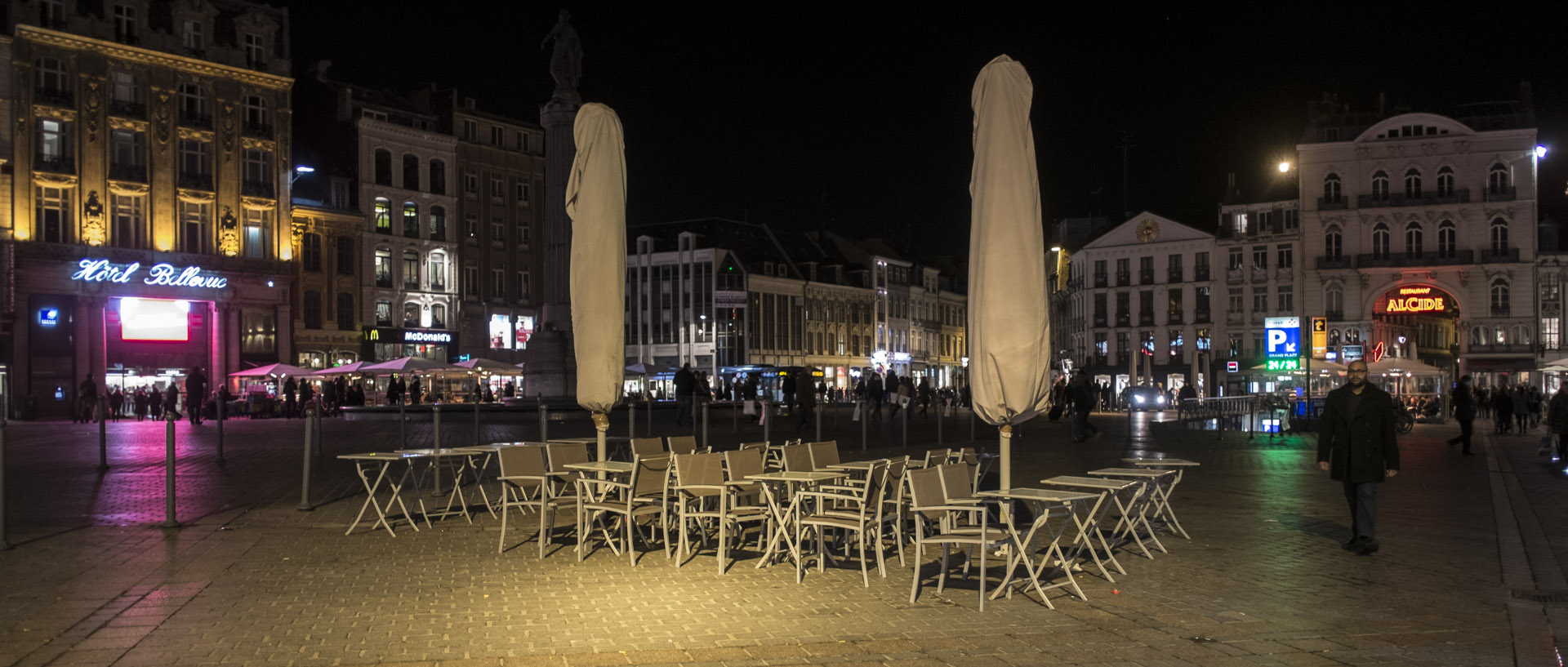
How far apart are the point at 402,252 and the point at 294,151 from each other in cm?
690

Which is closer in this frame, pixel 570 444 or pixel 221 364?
pixel 570 444

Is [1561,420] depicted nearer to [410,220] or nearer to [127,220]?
[127,220]

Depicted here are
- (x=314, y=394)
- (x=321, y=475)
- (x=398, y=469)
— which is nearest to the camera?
(x=321, y=475)

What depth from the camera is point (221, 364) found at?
167ft

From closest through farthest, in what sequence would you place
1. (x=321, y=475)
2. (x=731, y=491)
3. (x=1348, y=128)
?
(x=731, y=491), (x=321, y=475), (x=1348, y=128)

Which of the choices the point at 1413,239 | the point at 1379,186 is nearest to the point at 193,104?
the point at 1379,186

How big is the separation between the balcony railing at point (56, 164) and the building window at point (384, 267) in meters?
15.3

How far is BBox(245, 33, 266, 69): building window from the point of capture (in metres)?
52.6

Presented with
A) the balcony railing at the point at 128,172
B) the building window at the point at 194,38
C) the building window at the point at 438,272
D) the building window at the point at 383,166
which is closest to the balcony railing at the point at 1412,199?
the building window at the point at 438,272

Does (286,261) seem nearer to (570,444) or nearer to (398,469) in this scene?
(398,469)

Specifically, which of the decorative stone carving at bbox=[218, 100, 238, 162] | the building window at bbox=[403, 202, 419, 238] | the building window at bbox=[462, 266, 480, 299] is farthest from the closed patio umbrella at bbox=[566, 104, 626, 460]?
the building window at bbox=[462, 266, 480, 299]

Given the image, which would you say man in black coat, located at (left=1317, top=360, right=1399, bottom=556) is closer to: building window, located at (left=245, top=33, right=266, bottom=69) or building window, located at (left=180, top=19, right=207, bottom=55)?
building window, located at (left=180, top=19, right=207, bottom=55)

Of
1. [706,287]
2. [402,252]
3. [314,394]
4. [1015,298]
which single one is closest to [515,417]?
[314,394]

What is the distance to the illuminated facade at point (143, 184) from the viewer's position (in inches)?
1806
